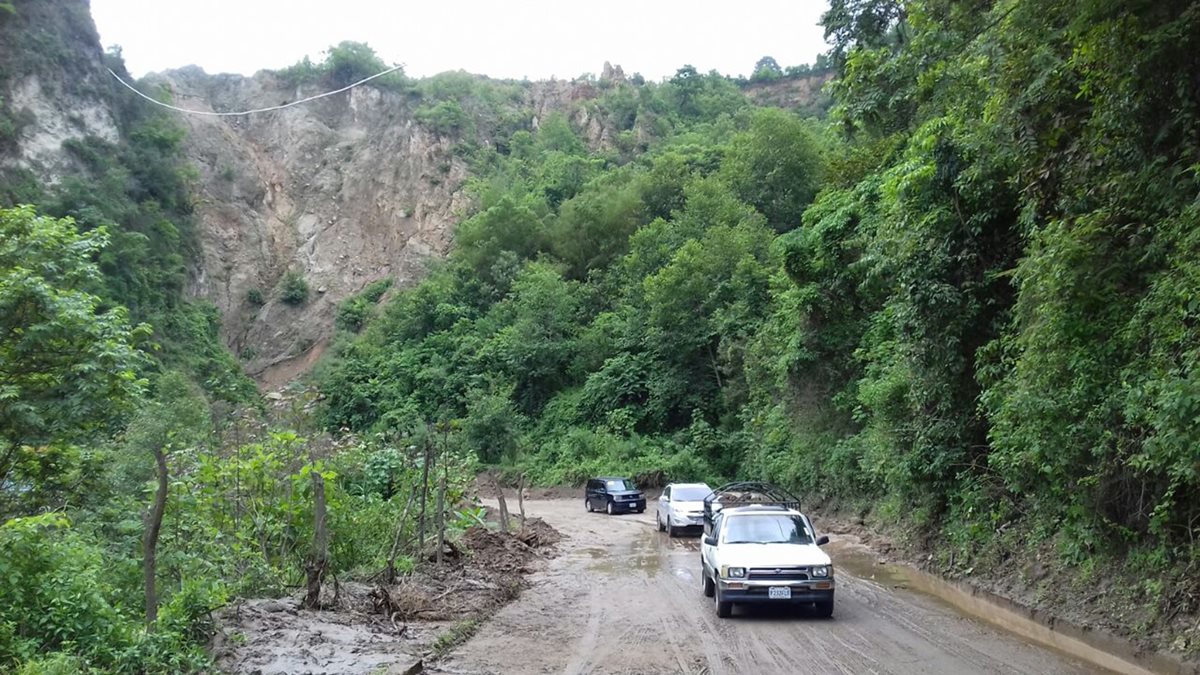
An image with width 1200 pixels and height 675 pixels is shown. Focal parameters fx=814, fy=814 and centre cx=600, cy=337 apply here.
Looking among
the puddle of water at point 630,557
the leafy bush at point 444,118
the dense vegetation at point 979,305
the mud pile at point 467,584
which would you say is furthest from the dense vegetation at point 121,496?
the leafy bush at point 444,118

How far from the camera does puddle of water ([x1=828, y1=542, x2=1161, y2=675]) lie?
27.6 feet

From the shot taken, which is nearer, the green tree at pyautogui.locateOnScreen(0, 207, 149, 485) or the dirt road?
the dirt road

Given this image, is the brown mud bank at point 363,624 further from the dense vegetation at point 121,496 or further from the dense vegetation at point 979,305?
the dense vegetation at point 979,305

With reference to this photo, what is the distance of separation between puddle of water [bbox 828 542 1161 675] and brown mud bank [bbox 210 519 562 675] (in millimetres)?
6856

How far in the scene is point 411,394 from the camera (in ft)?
182

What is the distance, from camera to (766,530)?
12266mm

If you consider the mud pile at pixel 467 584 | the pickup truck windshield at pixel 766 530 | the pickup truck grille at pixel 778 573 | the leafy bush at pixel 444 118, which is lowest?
the mud pile at pixel 467 584

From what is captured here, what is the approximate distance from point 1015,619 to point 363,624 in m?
8.44

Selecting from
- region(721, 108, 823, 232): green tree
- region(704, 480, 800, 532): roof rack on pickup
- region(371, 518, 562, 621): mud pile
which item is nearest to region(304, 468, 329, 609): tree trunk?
region(371, 518, 562, 621): mud pile

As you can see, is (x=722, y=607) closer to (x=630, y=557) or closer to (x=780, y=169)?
(x=630, y=557)

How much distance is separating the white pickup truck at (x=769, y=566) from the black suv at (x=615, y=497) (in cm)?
1949

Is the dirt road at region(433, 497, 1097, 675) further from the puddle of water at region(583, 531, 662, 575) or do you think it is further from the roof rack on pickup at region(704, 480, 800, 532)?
the roof rack on pickup at region(704, 480, 800, 532)

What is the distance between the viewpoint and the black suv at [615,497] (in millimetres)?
31828

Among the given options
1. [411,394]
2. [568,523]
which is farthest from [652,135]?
[568,523]
